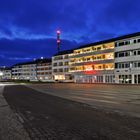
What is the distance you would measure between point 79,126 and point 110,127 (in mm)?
1113

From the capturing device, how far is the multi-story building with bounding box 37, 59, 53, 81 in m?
158

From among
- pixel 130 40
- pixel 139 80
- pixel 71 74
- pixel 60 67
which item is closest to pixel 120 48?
pixel 130 40

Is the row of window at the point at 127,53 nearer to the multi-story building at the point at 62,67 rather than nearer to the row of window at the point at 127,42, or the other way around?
the row of window at the point at 127,42

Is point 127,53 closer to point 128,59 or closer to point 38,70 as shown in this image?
point 128,59

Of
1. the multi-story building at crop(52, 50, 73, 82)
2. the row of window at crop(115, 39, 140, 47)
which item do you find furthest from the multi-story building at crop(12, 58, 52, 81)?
the row of window at crop(115, 39, 140, 47)

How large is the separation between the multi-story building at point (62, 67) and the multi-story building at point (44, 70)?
1710 cm

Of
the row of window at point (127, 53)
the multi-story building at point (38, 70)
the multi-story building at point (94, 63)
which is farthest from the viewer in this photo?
the multi-story building at point (38, 70)

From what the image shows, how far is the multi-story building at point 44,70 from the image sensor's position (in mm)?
157950

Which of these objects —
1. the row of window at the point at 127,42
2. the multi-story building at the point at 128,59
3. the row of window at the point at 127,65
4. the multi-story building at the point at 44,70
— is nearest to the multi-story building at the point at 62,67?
the multi-story building at the point at 44,70

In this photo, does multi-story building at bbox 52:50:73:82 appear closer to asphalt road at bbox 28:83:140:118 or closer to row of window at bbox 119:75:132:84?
row of window at bbox 119:75:132:84

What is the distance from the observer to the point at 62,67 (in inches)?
5108

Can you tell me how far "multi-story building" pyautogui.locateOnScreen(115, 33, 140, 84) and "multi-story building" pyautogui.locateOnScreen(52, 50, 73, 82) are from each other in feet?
124

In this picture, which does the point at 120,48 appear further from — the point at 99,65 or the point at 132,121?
the point at 132,121

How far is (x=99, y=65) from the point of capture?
315 feet
